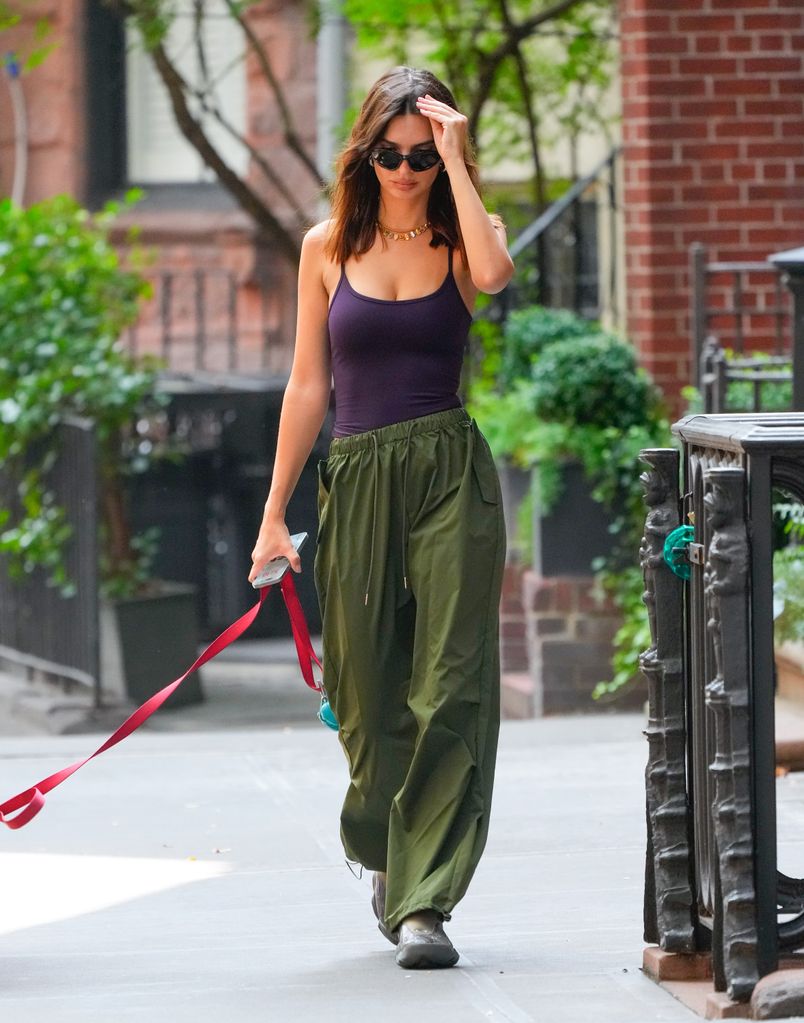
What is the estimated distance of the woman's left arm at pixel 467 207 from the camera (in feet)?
12.5

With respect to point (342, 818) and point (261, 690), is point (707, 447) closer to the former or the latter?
point (342, 818)

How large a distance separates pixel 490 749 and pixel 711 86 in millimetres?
5226

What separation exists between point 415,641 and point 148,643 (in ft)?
18.6

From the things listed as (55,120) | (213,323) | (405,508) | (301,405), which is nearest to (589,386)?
(301,405)

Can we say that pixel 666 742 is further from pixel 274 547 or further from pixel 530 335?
pixel 530 335

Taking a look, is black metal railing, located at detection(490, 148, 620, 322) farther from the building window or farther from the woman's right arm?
the woman's right arm

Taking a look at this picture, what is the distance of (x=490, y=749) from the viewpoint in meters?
3.91

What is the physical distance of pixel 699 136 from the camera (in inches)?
334

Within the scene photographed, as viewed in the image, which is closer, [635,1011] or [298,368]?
[635,1011]

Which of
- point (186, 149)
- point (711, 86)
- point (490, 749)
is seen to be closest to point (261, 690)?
point (711, 86)

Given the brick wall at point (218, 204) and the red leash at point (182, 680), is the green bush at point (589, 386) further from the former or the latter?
the brick wall at point (218, 204)

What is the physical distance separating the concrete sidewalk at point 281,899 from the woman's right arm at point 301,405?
2.75ft

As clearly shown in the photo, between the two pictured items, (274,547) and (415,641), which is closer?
(415,641)

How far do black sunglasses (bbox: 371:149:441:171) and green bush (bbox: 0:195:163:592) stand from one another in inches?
200
